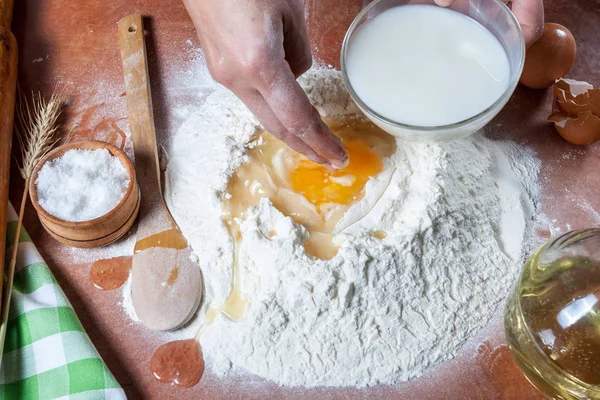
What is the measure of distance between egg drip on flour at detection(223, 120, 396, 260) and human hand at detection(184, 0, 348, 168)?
165 millimetres

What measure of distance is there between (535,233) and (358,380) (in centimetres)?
47

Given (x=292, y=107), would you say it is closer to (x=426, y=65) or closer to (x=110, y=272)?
(x=426, y=65)

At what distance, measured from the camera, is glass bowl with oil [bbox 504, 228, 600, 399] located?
1.00 meters

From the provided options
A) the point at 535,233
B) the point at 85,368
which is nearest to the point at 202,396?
the point at 85,368

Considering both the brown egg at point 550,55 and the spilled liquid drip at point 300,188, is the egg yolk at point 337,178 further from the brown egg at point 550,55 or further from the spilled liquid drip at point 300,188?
the brown egg at point 550,55

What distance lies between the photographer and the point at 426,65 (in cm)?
104

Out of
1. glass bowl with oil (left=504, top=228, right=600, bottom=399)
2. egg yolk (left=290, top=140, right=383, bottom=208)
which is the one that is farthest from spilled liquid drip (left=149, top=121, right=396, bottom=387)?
glass bowl with oil (left=504, top=228, right=600, bottom=399)

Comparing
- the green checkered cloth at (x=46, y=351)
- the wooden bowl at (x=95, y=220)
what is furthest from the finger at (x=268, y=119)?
the green checkered cloth at (x=46, y=351)

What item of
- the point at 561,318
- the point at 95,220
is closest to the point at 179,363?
the point at 95,220

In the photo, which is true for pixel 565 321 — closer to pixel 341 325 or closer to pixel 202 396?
pixel 341 325

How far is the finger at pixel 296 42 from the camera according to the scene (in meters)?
1.05

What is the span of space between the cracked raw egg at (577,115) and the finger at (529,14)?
0.21m

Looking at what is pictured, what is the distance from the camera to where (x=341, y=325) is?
110cm

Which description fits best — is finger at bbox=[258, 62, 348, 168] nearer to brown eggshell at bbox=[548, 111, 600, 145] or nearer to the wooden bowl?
the wooden bowl
